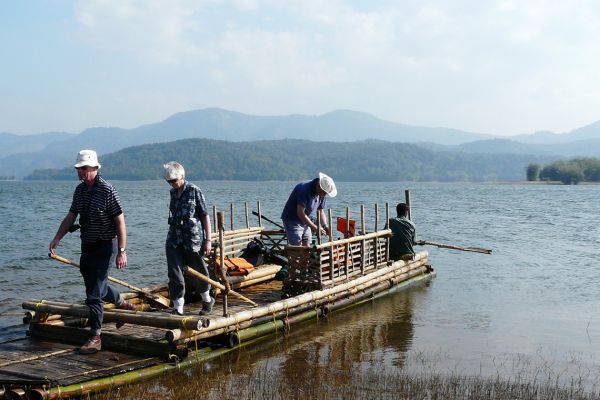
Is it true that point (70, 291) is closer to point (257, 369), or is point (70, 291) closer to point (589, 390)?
point (257, 369)

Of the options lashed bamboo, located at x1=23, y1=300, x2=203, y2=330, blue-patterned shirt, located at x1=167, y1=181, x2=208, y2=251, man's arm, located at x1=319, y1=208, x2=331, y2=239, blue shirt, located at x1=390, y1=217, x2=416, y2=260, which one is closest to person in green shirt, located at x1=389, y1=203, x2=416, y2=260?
blue shirt, located at x1=390, y1=217, x2=416, y2=260

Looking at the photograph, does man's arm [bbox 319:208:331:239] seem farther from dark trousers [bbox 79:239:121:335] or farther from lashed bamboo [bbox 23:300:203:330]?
dark trousers [bbox 79:239:121:335]

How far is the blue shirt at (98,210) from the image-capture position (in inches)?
325

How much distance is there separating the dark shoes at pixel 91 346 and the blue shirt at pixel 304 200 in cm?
497

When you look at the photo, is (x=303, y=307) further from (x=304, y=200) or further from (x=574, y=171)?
(x=574, y=171)

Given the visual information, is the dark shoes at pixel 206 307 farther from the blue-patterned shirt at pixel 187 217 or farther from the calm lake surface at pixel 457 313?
the blue-patterned shirt at pixel 187 217

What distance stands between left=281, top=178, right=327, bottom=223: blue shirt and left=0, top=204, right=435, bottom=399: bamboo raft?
0.80 m

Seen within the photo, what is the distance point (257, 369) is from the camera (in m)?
9.59

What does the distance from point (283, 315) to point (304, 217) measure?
206 centimetres

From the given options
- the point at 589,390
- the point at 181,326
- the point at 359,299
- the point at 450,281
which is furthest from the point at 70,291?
the point at 589,390

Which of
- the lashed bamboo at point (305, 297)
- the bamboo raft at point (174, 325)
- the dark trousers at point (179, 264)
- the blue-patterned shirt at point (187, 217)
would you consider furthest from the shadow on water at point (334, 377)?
the blue-patterned shirt at point (187, 217)

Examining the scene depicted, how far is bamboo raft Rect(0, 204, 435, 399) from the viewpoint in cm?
805

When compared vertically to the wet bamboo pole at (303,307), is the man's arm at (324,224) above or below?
above

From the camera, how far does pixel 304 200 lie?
12680 mm
